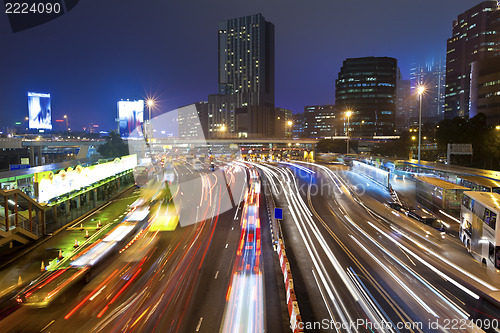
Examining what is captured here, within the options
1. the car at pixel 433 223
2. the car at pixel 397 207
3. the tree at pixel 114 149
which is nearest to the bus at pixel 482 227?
the car at pixel 433 223

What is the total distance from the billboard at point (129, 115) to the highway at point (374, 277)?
79.3 meters

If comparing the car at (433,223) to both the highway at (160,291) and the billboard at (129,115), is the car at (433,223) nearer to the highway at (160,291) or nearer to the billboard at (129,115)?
the highway at (160,291)

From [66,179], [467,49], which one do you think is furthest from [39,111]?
[467,49]

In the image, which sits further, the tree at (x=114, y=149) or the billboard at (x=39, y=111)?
the tree at (x=114, y=149)

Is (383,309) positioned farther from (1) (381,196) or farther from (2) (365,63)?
(2) (365,63)

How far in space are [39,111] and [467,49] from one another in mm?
189408

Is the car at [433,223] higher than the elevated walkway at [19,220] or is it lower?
lower

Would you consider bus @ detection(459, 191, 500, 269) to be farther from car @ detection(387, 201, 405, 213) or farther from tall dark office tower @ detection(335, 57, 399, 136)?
tall dark office tower @ detection(335, 57, 399, 136)

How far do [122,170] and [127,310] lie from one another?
33.3 meters

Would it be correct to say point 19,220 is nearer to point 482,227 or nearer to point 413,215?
point 482,227

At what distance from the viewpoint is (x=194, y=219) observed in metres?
27.0

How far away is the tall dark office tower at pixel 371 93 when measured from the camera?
155 meters

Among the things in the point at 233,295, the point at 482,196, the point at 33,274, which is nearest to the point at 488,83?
the point at 482,196

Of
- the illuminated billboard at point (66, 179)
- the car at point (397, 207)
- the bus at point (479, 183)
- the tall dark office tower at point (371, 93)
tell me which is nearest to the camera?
the illuminated billboard at point (66, 179)
